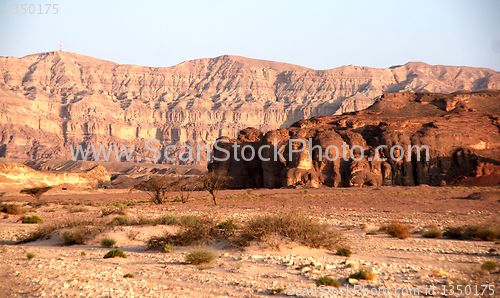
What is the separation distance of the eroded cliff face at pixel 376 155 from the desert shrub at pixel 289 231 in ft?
161

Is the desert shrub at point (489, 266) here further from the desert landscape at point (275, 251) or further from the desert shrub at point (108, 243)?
the desert shrub at point (108, 243)

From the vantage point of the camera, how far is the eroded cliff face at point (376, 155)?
226 ft

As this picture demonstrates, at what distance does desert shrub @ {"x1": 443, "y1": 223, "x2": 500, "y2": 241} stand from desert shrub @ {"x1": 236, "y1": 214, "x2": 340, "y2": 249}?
670 centimetres

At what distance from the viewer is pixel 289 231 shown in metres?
18.4

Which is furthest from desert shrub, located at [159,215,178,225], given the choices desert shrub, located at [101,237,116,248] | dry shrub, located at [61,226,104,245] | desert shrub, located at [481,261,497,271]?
desert shrub, located at [481,261,497,271]

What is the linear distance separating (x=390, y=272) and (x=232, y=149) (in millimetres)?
63811

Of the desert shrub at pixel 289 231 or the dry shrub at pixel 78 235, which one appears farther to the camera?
the dry shrub at pixel 78 235

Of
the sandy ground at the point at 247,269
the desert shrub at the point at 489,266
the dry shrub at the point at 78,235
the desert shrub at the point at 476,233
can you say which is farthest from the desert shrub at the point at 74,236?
the desert shrub at the point at 489,266

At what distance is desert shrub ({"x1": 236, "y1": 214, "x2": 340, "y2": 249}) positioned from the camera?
18.3 meters

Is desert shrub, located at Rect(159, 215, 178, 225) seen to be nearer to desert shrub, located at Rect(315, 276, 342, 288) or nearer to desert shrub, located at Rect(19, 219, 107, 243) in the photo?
desert shrub, located at Rect(19, 219, 107, 243)

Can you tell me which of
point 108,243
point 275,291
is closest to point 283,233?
point 275,291

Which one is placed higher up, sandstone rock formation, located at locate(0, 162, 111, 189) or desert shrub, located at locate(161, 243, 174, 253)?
desert shrub, located at locate(161, 243, 174, 253)

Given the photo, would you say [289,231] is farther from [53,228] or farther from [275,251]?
[53,228]

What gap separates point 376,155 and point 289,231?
54693mm
